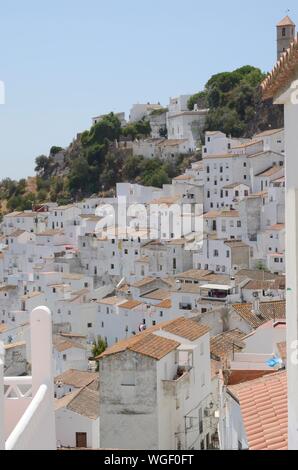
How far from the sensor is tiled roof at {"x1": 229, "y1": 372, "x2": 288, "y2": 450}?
5.18 meters

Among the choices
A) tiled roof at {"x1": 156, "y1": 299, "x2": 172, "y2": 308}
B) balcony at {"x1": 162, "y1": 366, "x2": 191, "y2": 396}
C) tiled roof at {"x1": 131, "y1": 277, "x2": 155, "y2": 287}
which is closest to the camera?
balcony at {"x1": 162, "y1": 366, "x2": 191, "y2": 396}

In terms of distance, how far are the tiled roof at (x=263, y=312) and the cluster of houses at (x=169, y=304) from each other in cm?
8

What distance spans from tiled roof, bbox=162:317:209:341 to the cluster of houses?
0.17 ft

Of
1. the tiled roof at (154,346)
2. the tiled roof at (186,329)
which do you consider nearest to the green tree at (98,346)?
the tiled roof at (186,329)

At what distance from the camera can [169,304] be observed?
34250 millimetres

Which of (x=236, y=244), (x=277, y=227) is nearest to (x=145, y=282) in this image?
(x=236, y=244)

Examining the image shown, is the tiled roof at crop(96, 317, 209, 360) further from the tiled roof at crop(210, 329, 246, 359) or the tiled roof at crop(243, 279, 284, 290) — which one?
the tiled roof at crop(243, 279, 284, 290)

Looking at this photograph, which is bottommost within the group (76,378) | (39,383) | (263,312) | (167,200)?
(76,378)

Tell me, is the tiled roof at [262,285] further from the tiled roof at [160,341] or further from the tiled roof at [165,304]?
the tiled roof at [160,341]

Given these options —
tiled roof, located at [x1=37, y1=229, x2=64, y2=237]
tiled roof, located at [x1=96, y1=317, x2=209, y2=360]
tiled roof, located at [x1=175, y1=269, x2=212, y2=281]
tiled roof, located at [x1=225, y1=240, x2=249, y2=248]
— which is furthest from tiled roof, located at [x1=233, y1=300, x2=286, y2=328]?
tiled roof, located at [x1=37, y1=229, x2=64, y2=237]

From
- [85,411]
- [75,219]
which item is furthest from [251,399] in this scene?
[75,219]

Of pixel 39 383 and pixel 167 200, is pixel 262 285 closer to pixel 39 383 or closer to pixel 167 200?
pixel 167 200

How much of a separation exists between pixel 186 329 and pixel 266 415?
14.1m
